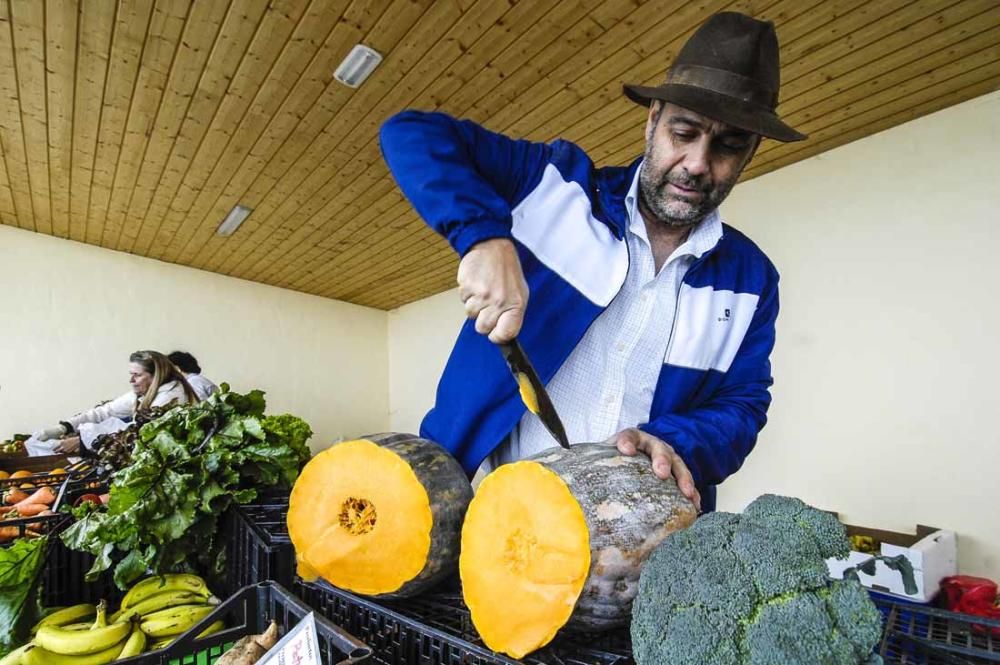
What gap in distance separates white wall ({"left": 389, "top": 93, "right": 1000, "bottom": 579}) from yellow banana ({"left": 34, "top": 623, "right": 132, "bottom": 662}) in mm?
3984

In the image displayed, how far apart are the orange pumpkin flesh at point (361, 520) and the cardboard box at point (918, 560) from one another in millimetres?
2163

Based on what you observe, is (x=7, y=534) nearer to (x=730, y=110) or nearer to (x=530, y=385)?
(x=530, y=385)

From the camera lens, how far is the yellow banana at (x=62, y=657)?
1208 mm

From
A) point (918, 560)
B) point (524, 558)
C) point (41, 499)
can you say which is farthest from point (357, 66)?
point (918, 560)

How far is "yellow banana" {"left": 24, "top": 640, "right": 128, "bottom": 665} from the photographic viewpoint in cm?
121

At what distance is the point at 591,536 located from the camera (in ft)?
2.21

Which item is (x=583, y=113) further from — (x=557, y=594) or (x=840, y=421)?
(x=557, y=594)

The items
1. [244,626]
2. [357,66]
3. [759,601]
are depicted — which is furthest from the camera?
[357,66]

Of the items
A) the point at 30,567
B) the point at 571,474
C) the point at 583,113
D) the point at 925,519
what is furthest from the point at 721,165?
the point at 925,519

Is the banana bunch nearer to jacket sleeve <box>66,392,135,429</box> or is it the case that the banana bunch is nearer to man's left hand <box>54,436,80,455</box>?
man's left hand <box>54,436,80,455</box>

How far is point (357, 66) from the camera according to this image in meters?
3.41

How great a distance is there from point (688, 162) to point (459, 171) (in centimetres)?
43

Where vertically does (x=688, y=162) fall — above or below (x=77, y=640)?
above

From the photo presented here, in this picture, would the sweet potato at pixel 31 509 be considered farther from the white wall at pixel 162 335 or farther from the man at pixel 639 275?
the white wall at pixel 162 335
